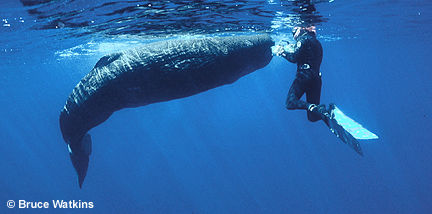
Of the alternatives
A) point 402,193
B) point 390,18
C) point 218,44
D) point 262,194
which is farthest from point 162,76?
point 402,193

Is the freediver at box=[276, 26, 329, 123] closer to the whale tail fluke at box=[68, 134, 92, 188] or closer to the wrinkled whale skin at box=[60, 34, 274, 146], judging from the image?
the wrinkled whale skin at box=[60, 34, 274, 146]

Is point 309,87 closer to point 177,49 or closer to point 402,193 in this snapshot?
point 177,49

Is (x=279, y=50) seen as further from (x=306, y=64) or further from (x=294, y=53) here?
(x=306, y=64)

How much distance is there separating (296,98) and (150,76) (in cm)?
319

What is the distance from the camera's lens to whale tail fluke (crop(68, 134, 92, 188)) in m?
5.90

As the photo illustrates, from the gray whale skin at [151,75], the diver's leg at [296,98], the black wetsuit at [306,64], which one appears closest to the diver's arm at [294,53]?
the black wetsuit at [306,64]

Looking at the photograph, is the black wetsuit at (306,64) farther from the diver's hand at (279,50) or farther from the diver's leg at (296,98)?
the diver's hand at (279,50)

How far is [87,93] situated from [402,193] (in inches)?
1898

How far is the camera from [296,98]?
598cm

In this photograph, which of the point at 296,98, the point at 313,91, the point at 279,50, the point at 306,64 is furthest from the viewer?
the point at 313,91

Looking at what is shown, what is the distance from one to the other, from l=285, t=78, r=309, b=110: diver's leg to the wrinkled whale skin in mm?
1347

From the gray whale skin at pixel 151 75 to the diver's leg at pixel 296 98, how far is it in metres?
1.29

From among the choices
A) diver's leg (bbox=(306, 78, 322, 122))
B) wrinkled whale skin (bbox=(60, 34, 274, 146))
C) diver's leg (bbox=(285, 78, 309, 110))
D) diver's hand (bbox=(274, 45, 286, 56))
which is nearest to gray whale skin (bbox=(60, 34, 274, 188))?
wrinkled whale skin (bbox=(60, 34, 274, 146))

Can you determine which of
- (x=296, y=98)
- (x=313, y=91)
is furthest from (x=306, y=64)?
(x=296, y=98)
